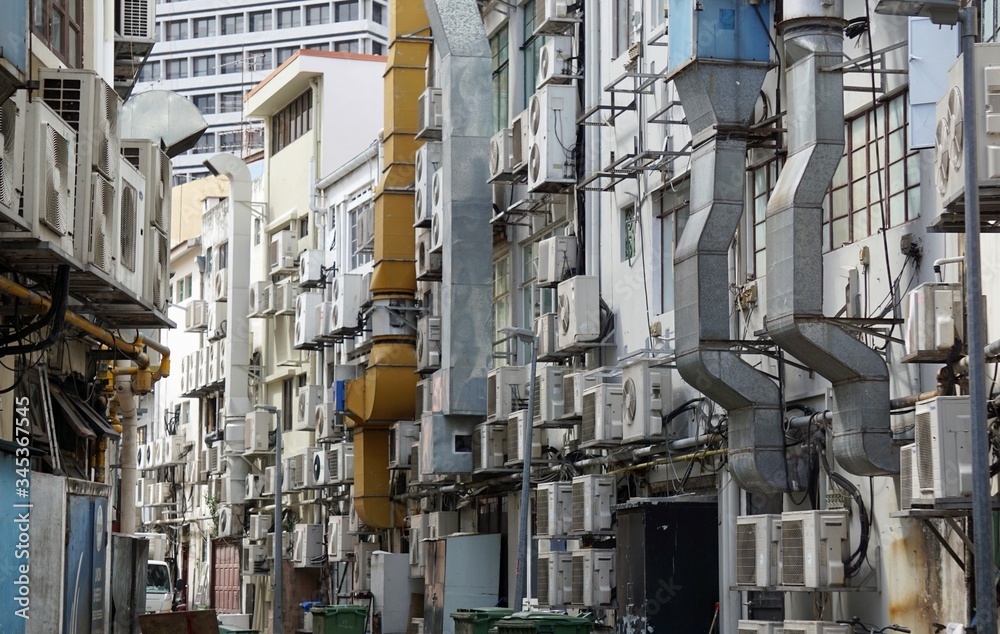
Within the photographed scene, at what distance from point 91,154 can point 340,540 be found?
2575 centimetres

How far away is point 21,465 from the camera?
1741 cm

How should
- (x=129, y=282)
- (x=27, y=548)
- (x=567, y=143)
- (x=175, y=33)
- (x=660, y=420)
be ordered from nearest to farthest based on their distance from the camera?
(x=27, y=548) < (x=129, y=282) < (x=660, y=420) < (x=567, y=143) < (x=175, y=33)

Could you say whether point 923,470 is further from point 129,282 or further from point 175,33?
point 175,33

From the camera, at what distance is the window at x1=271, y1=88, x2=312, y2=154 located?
5144 centimetres

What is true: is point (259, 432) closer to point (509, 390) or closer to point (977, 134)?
point (509, 390)

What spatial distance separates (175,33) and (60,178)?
92418 mm

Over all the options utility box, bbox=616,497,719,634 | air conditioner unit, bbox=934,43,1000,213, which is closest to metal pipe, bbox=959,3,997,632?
air conditioner unit, bbox=934,43,1000,213

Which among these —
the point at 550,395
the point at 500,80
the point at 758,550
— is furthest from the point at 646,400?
the point at 500,80

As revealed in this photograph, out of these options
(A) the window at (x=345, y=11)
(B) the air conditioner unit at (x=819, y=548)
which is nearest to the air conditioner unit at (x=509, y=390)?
(B) the air conditioner unit at (x=819, y=548)

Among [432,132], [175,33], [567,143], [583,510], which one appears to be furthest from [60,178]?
[175,33]

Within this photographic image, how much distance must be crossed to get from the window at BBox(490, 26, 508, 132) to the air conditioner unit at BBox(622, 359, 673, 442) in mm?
11632

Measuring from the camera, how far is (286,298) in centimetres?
4909

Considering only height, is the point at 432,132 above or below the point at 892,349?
above

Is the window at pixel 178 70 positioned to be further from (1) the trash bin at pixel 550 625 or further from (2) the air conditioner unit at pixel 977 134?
(2) the air conditioner unit at pixel 977 134
